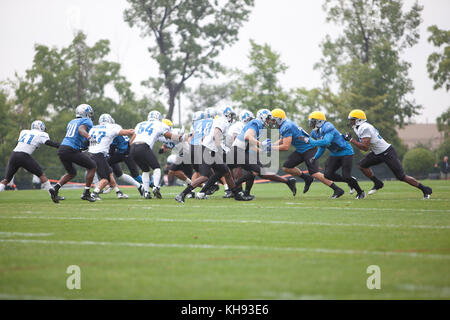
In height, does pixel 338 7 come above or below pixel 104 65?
above

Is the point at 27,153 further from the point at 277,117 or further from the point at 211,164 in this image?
the point at 277,117

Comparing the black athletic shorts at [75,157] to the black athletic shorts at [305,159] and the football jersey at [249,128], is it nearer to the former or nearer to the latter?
the football jersey at [249,128]

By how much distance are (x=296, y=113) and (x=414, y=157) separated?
1306cm

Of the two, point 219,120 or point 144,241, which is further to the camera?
point 219,120

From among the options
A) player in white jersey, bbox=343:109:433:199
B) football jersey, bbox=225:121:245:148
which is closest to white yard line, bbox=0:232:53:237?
player in white jersey, bbox=343:109:433:199

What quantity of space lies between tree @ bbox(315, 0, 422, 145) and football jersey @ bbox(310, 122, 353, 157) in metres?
31.7

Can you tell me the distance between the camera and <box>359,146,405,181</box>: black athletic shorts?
13.5 meters

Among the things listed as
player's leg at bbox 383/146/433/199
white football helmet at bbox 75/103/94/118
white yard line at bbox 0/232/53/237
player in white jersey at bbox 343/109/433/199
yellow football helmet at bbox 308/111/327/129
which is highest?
white football helmet at bbox 75/103/94/118

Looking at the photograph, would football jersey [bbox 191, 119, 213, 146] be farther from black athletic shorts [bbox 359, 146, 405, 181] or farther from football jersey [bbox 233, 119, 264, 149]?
black athletic shorts [bbox 359, 146, 405, 181]

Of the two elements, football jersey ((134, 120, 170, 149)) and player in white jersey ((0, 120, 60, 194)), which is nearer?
player in white jersey ((0, 120, 60, 194))

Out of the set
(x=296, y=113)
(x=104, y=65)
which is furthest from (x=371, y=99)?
(x=104, y=65)

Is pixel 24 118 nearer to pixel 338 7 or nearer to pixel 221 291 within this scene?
pixel 338 7

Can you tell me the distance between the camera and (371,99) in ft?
149

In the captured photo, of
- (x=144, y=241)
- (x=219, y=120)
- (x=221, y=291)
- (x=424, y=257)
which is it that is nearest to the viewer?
(x=221, y=291)
